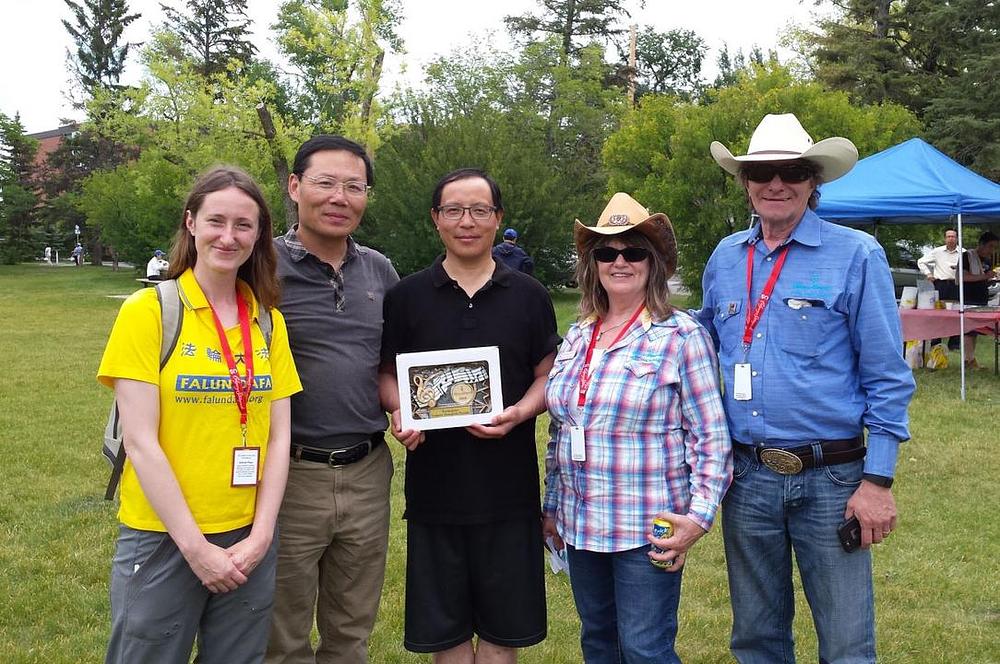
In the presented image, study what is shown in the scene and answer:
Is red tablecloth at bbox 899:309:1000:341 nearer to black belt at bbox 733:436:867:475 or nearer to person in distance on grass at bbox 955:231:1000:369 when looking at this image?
person in distance on grass at bbox 955:231:1000:369

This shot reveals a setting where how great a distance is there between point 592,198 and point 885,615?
82.6 feet

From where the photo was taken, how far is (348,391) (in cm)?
320

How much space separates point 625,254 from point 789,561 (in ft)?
4.05

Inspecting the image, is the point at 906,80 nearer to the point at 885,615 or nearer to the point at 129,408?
the point at 885,615

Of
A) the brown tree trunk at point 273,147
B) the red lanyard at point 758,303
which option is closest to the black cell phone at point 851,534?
the red lanyard at point 758,303

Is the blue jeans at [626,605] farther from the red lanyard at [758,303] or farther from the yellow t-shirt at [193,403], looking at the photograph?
the yellow t-shirt at [193,403]

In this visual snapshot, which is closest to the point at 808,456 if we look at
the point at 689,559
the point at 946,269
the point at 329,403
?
the point at 329,403

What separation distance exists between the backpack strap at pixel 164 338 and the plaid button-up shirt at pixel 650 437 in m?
1.33

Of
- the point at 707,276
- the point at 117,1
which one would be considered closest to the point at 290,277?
the point at 707,276

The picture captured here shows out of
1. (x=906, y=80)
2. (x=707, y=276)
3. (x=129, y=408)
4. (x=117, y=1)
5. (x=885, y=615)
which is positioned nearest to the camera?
(x=129, y=408)

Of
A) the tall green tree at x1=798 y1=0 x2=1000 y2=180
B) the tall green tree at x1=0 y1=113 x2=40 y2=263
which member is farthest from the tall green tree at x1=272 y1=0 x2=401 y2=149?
the tall green tree at x1=0 y1=113 x2=40 y2=263

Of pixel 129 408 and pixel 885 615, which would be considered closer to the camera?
pixel 129 408

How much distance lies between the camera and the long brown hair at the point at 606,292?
3.03 m

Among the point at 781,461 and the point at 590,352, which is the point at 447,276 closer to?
the point at 590,352
